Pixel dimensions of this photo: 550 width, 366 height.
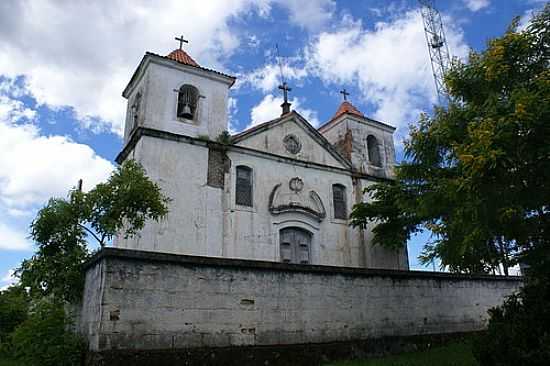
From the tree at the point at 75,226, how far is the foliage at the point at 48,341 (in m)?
0.80

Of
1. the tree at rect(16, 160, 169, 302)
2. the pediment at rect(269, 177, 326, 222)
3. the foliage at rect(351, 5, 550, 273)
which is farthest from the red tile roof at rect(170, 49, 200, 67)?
the foliage at rect(351, 5, 550, 273)

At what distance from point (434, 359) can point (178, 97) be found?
40.3 ft

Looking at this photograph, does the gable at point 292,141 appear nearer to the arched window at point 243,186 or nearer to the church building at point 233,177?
the church building at point 233,177

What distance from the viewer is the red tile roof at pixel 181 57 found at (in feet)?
56.2

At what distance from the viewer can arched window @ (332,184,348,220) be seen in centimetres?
1823

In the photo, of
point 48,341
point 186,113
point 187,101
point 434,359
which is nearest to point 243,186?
point 186,113

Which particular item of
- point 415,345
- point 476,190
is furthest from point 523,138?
point 415,345

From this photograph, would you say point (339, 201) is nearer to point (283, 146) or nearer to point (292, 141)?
point (292, 141)

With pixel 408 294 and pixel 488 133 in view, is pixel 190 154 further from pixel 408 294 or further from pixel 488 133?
pixel 488 133

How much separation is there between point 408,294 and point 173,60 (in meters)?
11.6

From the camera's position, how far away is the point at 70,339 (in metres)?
8.55

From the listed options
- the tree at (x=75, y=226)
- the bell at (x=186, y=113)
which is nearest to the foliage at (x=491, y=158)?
the tree at (x=75, y=226)

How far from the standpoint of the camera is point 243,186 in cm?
1638

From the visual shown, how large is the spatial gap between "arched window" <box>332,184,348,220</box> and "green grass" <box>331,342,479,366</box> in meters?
7.57
